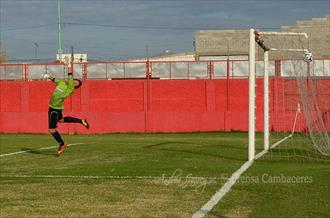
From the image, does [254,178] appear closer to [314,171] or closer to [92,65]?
A: [314,171]

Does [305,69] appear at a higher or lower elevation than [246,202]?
higher

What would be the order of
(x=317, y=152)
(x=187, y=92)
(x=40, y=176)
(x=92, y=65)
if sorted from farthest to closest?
(x=92, y=65)
(x=187, y=92)
(x=317, y=152)
(x=40, y=176)

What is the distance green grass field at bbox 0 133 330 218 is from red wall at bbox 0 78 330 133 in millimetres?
17622

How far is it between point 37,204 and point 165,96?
2857 cm

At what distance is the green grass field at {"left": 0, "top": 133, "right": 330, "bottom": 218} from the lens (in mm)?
8539

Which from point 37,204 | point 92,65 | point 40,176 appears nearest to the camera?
point 37,204

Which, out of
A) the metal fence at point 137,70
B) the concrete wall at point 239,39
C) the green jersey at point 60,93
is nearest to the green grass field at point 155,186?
Result: the green jersey at point 60,93

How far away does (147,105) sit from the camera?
37.8 m

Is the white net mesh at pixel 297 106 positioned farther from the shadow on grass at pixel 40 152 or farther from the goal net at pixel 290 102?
the shadow on grass at pixel 40 152

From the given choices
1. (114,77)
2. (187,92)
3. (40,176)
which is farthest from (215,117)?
(40,176)

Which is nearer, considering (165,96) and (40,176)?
(40,176)

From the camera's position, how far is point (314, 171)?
12.7 m

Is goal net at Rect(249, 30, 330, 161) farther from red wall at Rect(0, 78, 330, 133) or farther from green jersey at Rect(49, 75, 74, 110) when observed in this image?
green jersey at Rect(49, 75, 74, 110)

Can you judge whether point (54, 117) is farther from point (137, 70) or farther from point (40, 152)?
point (137, 70)
